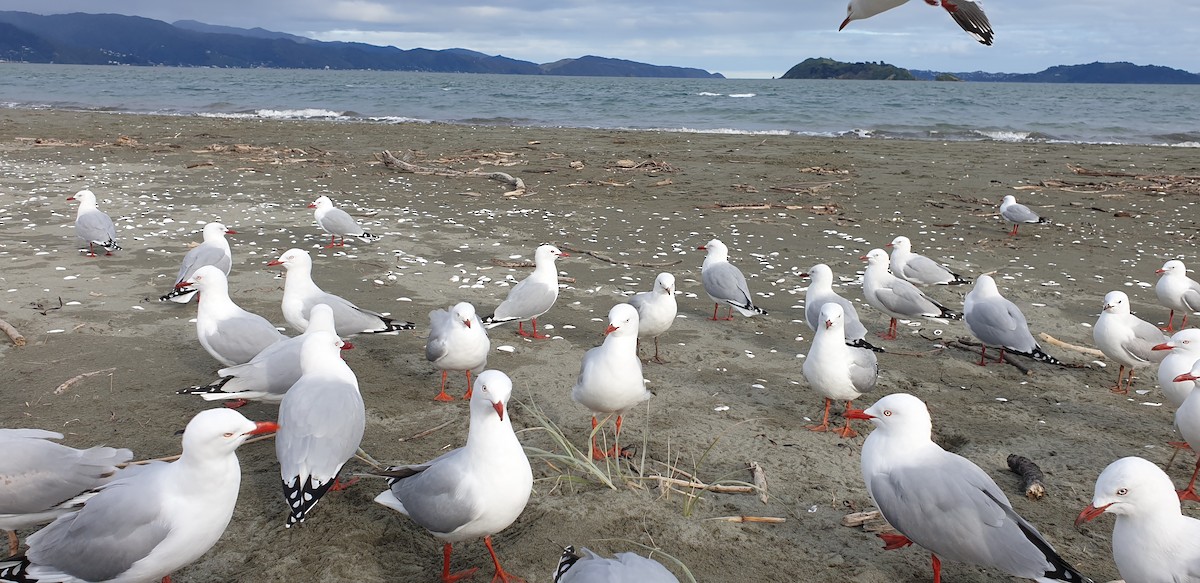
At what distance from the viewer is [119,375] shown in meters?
5.47

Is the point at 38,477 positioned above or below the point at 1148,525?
below

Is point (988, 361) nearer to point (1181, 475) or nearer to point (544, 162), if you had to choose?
point (1181, 475)

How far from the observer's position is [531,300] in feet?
22.5

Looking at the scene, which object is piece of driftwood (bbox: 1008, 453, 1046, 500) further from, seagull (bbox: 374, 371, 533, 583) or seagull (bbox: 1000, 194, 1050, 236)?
seagull (bbox: 1000, 194, 1050, 236)

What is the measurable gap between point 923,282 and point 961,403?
10.4 feet

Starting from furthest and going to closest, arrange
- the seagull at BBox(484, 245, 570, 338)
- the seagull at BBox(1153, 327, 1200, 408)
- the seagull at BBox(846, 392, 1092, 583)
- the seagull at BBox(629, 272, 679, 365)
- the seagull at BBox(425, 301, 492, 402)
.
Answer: the seagull at BBox(484, 245, 570, 338) < the seagull at BBox(629, 272, 679, 365) < the seagull at BBox(425, 301, 492, 402) < the seagull at BBox(1153, 327, 1200, 408) < the seagull at BBox(846, 392, 1092, 583)

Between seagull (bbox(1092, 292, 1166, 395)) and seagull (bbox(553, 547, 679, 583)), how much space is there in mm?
4877

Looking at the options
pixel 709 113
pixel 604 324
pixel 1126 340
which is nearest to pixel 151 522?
pixel 604 324

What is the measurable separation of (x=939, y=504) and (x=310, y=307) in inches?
191

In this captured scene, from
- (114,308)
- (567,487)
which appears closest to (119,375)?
(114,308)

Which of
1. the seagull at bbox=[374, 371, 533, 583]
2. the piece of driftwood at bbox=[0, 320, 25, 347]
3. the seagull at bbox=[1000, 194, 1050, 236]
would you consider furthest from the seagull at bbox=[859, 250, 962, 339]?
the piece of driftwood at bbox=[0, 320, 25, 347]

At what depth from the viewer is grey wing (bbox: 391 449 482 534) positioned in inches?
135

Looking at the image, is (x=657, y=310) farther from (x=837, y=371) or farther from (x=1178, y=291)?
(x=1178, y=291)

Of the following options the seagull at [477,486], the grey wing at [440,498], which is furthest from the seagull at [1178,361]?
the grey wing at [440,498]
